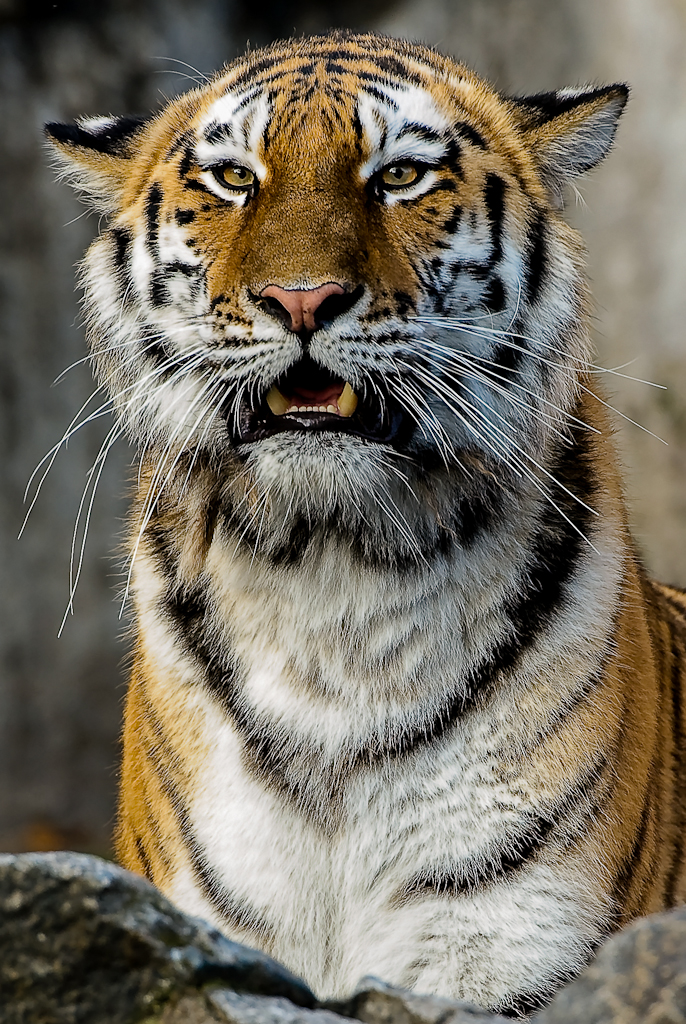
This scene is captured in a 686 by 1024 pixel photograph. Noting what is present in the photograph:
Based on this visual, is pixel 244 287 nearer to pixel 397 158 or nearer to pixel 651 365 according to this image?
pixel 397 158

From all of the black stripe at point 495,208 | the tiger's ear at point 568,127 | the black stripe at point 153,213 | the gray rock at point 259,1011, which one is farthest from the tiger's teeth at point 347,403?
the gray rock at point 259,1011

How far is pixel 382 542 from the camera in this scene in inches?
A: 79.9

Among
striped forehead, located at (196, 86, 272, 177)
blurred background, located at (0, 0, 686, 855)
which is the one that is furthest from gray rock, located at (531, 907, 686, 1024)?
blurred background, located at (0, 0, 686, 855)

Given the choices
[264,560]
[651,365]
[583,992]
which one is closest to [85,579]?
[651,365]

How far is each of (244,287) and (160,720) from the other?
796 millimetres

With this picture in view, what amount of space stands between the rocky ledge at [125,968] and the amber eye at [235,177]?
119 centimetres

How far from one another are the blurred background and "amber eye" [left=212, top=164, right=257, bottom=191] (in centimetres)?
298

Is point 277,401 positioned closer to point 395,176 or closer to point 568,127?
point 395,176

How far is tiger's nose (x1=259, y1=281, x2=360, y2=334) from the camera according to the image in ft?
5.73

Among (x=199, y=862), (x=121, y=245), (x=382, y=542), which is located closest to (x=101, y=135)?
(x=121, y=245)

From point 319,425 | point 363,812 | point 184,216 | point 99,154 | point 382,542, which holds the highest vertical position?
point 99,154

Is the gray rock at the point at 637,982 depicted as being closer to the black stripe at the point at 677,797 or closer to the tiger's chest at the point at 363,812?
the tiger's chest at the point at 363,812

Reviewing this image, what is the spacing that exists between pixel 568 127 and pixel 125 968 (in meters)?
1.64

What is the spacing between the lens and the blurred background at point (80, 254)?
5016 millimetres
